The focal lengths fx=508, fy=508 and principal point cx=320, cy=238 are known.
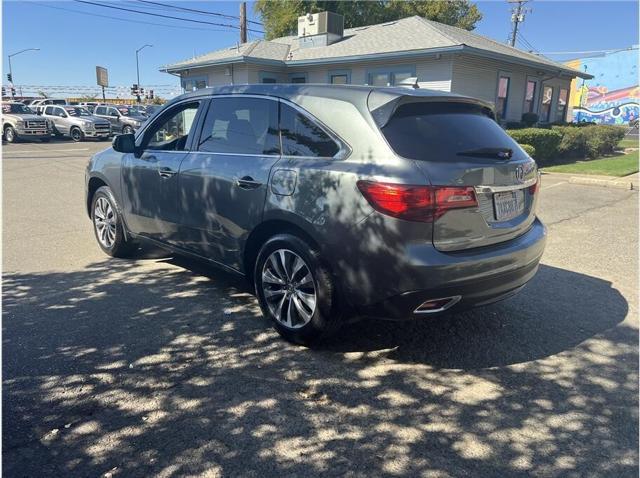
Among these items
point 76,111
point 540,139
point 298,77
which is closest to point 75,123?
point 76,111

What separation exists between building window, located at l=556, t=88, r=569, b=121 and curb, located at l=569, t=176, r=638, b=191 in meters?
13.1

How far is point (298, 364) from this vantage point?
11.6ft

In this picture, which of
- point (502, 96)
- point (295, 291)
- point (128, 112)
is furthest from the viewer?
point (128, 112)

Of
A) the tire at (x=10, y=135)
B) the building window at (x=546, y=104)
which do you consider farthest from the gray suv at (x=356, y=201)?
the tire at (x=10, y=135)

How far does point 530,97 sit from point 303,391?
855 inches

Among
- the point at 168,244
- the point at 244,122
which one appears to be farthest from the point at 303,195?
the point at 168,244

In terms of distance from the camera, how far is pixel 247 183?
3914mm

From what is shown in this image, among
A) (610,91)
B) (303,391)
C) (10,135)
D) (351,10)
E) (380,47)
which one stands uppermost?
(351,10)

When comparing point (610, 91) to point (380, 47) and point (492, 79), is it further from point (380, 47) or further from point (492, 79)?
point (380, 47)

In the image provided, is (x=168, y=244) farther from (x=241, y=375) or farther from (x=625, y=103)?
(x=625, y=103)

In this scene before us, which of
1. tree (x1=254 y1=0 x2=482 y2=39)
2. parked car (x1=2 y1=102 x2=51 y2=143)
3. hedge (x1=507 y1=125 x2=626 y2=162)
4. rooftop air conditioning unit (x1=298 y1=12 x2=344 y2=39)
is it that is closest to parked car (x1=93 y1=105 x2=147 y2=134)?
parked car (x1=2 y1=102 x2=51 y2=143)

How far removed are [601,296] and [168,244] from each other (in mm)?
4249

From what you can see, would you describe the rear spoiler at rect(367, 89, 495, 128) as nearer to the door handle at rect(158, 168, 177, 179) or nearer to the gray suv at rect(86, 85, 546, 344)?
the gray suv at rect(86, 85, 546, 344)

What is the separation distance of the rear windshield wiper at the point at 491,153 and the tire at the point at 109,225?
384 cm
